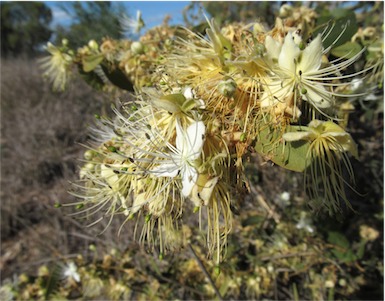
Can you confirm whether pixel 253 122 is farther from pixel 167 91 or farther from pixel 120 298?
pixel 120 298

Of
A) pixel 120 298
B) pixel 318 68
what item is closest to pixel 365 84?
pixel 318 68

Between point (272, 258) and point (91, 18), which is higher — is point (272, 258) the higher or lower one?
the lower one

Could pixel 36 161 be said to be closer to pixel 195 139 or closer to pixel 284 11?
pixel 284 11

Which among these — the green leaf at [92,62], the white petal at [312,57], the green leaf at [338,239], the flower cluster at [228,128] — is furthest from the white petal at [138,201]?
the green leaf at [338,239]

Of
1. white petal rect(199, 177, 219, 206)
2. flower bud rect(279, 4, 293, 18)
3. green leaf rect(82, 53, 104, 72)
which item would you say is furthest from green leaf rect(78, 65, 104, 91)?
white petal rect(199, 177, 219, 206)

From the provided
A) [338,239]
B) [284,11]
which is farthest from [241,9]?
[338,239]

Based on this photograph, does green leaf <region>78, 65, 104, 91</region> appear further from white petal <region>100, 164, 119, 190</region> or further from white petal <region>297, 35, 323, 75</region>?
white petal <region>297, 35, 323, 75</region>

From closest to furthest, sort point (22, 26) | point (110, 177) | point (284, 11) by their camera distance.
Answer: point (110, 177)
point (284, 11)
point (22, 26)
